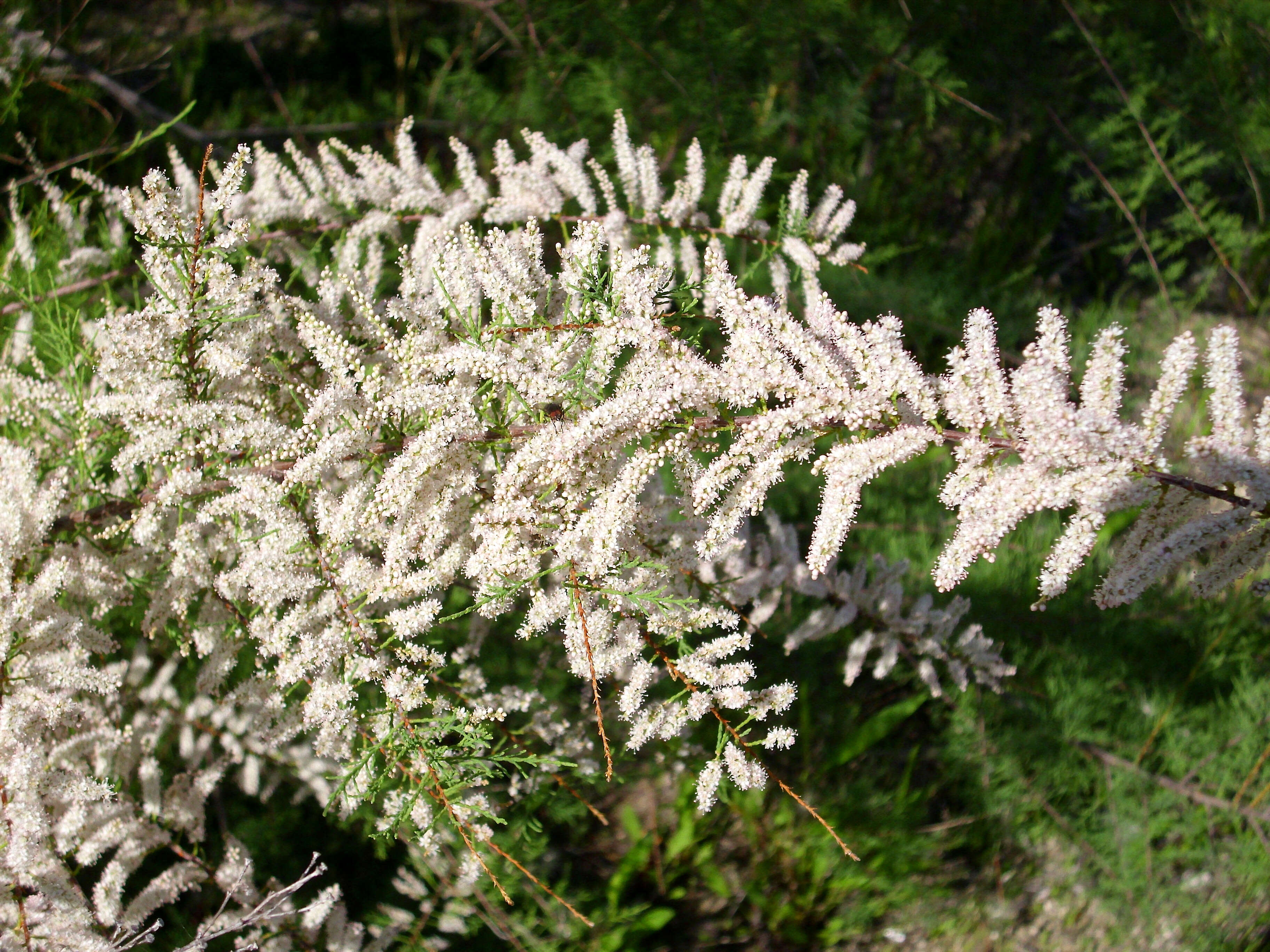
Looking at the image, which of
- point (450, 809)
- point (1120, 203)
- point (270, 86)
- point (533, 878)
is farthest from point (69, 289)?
point (1120, 203)

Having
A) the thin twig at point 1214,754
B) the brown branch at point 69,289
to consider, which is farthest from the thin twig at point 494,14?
the thin twig at point 1214,754

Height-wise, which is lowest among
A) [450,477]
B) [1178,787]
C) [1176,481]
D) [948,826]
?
[948,826]

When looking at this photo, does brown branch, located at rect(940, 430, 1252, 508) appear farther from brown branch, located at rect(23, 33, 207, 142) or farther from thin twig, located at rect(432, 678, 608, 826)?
brown branch, located at rect(23, 33, 207, 142)

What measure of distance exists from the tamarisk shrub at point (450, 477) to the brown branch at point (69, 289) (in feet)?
0.23

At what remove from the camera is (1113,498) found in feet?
3.52

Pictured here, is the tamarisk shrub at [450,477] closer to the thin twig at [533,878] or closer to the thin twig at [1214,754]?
the thin twig at [533,878]

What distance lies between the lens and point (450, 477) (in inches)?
55.2

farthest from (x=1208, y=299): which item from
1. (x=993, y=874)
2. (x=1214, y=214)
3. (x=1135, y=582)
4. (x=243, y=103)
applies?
(x=243, y=103)

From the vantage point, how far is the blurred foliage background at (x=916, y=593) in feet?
10.1

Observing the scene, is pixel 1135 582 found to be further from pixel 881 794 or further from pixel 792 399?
pixel 881 794

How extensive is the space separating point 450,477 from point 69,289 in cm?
156

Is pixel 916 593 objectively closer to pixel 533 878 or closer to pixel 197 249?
pixel 533 878

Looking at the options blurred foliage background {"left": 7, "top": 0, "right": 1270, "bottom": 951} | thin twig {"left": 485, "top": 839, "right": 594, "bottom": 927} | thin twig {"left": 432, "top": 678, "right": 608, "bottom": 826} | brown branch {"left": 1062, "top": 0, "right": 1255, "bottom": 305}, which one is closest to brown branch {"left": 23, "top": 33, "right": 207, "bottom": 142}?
blurred foliage background {"left": 7, "top": 0, "right": 1270, "bottom": 951}

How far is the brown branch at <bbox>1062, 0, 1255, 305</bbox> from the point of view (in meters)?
3.09
